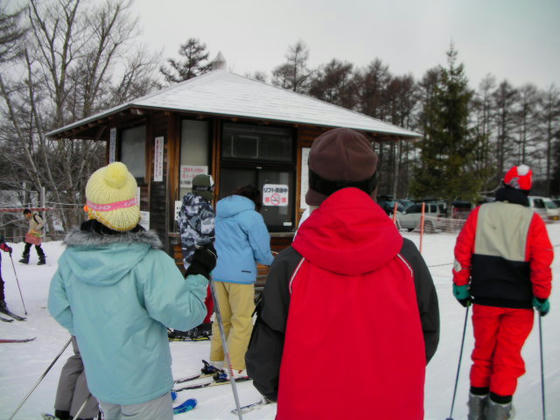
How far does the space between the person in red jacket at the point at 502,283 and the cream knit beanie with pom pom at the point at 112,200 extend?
2.62 metres

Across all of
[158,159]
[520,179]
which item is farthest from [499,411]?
[158,159]

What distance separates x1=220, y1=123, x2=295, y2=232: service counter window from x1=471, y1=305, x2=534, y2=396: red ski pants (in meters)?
5.08

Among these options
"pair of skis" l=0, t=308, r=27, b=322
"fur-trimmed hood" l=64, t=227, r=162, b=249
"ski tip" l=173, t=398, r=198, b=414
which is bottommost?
"pair of skis" l=0, t=308, r=27, b=322

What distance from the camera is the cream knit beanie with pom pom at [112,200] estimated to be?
7.35ft

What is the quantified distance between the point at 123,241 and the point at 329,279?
4.06ft

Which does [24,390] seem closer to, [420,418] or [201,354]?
[201,354]

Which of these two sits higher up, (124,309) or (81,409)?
(124,309)

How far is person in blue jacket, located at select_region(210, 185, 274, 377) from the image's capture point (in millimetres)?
4543

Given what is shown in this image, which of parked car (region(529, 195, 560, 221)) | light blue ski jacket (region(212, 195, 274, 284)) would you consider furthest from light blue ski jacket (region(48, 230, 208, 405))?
parked car (region(529, 195, 560, 221))

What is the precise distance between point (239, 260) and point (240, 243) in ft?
0.59

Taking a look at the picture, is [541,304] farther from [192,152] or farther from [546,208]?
[546,208]

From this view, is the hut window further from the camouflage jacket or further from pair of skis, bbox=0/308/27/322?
pair of skis, bbox=0/308/27/322

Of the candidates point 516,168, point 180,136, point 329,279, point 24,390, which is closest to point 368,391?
point 329,279

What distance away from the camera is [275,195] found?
27.0ft
